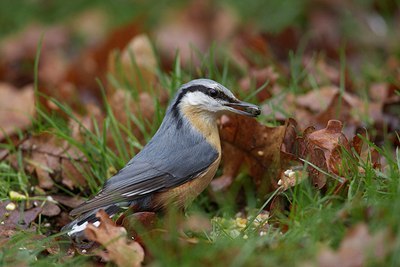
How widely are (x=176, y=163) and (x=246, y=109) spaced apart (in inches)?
20.2

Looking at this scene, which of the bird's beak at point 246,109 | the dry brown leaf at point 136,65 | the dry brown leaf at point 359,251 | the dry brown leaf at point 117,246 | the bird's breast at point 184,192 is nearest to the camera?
the dry brown leaf at point 359,251

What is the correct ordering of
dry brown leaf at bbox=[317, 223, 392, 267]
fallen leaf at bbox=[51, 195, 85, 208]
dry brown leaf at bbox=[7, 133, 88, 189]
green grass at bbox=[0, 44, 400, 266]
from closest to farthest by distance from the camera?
dry brown leaf at bbox=[317, 223, 392, 267] → green grass at bbox=[0, 44, 400, 266] → fallen leaf at bbox=[51, 195, 85, 208] → dry brown leaf at bbox=[7, 133, 88, 189]

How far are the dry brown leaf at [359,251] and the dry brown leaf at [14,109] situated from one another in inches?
99.5

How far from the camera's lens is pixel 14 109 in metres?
Result: 4.92

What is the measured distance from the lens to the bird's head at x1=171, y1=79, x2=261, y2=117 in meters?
3.95

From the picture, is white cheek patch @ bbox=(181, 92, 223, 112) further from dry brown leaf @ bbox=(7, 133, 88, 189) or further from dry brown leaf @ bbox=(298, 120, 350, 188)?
dry brown leaf @ bbox=(7, 133, 88, 189)

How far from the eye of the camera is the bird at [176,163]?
3.61 meters

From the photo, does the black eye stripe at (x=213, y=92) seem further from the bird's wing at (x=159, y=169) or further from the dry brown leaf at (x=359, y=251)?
the dry brown leaf at (x=359, y=251)

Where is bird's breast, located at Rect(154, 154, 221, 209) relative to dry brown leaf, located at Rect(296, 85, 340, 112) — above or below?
above

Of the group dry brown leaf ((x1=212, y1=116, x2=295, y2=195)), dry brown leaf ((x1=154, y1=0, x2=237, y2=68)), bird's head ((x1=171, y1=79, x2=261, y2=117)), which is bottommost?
dry brown leaf ((x1=154, y1=0, x2=237, y2=68))

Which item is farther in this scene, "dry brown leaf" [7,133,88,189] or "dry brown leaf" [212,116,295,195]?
"dry brown leaf" [7,133,88,189]

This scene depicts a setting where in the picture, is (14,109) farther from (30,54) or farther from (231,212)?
(30,54)

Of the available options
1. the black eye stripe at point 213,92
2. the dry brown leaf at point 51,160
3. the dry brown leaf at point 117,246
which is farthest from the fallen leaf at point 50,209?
the black eye stripe at point 213,92

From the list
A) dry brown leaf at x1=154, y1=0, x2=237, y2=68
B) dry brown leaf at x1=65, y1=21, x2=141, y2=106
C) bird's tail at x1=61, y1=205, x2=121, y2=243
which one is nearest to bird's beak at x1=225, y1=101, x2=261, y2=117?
bird's tail at x1=61, y1=205, x2=121, y2=243
